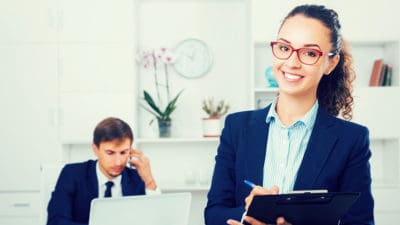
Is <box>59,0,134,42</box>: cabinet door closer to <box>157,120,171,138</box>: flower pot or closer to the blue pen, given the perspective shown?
<box>157,120,171,138</box>: flower pot

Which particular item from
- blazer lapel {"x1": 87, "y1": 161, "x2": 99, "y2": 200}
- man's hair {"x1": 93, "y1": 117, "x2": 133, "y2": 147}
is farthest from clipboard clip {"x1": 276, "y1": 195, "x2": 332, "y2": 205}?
man's hair {"x1": 93, "y1": 117, "x2": 133, "y2": 147}

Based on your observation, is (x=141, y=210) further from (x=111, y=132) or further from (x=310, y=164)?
(x=111, y=132)

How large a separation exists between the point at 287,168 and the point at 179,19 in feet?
10.9

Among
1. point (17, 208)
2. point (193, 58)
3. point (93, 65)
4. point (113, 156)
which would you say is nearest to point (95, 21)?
point (93, 65)

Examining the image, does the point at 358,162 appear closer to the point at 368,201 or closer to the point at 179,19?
the point at 368,201

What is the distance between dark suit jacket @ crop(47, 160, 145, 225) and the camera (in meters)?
2.44

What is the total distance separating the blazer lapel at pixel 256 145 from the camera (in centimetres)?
147

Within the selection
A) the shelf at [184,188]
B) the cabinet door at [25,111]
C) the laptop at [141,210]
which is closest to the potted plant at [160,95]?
the shelf at [184,188]

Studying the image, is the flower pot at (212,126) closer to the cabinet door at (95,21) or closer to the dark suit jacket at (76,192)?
the cabinet door at (95,21)

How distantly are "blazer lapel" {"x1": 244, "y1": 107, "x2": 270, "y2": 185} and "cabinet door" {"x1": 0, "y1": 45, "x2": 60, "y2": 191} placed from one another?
9.97 ft

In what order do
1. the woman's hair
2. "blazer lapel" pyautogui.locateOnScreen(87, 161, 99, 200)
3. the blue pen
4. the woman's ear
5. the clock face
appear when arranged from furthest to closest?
the clock face < "blazer lapel" pyautogui.locateOnScreen(87, 161, 99, 200) < the woman's hair < the woman's ear < the blue pen

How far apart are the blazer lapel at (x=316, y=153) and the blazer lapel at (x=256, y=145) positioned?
0.10 meters

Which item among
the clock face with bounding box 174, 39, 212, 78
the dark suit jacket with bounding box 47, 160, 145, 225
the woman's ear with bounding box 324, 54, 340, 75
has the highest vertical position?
the clock face with bounding box 174, 39, 212, 78

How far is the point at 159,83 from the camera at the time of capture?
4645 mm
